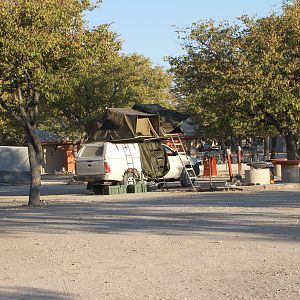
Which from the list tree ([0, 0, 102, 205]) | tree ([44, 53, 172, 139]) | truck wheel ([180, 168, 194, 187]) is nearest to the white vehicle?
truck wheel ([180, 168, 194, 187])

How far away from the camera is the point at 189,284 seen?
8.56m

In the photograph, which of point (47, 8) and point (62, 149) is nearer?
point (47, 8)

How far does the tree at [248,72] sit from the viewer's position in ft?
92.9

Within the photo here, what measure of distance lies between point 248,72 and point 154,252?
18.5 metres

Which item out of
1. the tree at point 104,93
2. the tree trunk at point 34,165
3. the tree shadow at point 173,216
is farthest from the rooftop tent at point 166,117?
the tree at point 104,93

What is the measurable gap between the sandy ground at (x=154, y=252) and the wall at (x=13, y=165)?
71.3ft

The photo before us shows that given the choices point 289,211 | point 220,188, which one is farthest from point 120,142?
point 289,211

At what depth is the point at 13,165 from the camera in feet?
135

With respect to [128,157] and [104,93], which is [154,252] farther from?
[104,93]

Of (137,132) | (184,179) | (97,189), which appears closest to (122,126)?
(137,132)

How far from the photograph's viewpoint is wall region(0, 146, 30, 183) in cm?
4069

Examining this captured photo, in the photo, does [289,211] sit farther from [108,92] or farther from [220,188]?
[108,92]

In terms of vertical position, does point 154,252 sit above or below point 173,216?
below

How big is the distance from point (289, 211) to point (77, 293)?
925cm
